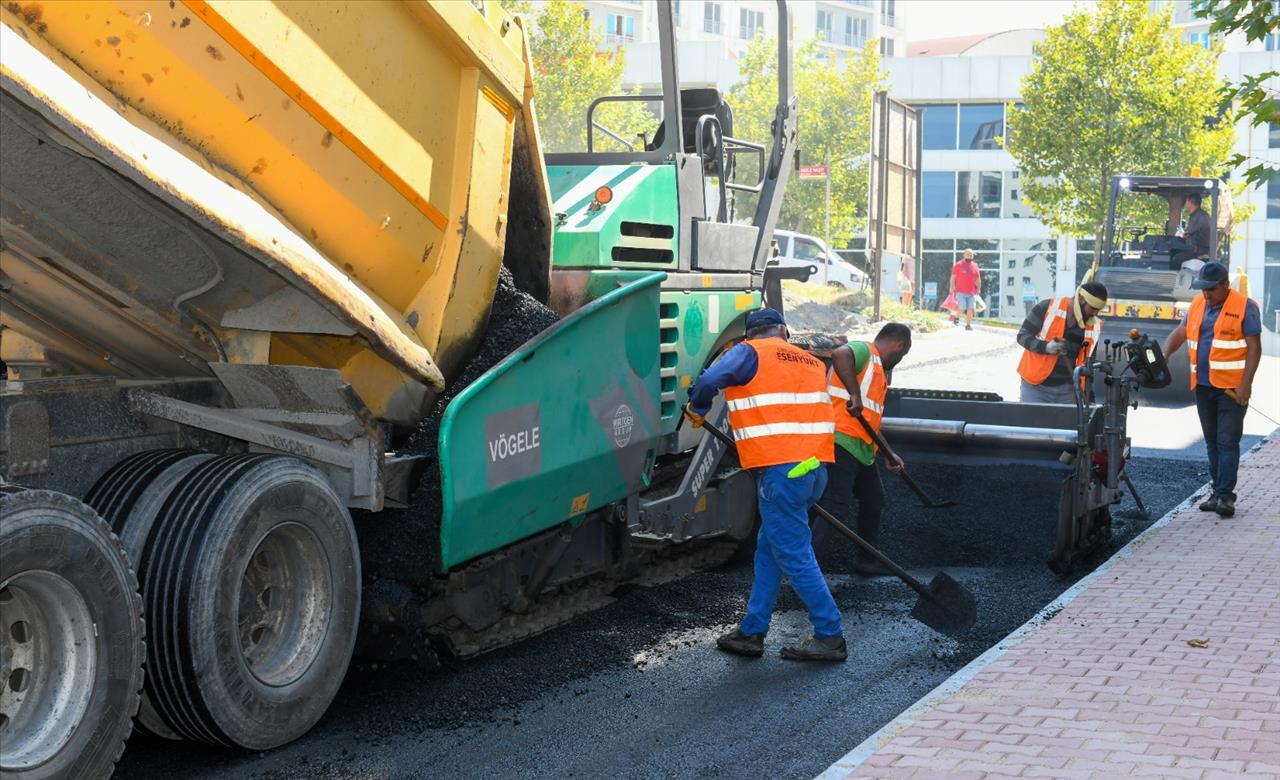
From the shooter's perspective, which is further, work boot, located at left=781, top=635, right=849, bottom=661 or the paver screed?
work boot, located at left=781, top=635, right=849, bottom=661

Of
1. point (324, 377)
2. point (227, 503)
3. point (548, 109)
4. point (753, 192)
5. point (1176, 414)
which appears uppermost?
point (548, 109)

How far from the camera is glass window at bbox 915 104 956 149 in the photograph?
147ft

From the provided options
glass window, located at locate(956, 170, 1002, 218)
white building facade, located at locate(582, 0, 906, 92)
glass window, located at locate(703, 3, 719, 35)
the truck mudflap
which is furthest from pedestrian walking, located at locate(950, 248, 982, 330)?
glass window, located at locate(703, 3, 719, 35)

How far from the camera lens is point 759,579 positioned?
235 inches

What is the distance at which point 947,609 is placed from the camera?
616 centimetres

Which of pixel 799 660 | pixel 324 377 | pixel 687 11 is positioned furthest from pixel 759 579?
pixel 687 11

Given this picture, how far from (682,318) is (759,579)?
1.36m

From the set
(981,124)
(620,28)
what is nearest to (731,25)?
(620,28)

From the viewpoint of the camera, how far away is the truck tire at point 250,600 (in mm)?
4141

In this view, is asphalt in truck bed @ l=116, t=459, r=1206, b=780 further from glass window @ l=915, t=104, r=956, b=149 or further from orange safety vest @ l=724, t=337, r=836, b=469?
glass window @ l=915, t=104, r=956, b=149

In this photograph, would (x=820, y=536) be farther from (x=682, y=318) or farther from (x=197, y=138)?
(x=197, y=138)

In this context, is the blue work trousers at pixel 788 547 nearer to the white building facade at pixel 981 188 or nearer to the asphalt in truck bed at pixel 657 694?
the asphalt in truck bed at pixel 657 694

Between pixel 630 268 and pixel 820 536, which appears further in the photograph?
pixel 820 536

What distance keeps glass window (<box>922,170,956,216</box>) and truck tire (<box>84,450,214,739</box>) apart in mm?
42096
